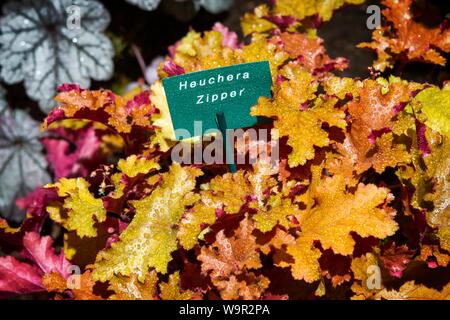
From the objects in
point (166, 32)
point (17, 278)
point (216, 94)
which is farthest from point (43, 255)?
point (166, 32)

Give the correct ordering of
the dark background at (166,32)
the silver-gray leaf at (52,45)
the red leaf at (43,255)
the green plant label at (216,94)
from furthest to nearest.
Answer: the dark background at (166,32) → the silver-gray leaf at (52,45) → the red leaf at (43,255) → the green plant label at (216,94)

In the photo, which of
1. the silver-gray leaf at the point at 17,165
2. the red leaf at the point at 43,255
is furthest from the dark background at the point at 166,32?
the red leaf at the point at 43,255

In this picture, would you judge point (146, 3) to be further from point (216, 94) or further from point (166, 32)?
point (216, 94)

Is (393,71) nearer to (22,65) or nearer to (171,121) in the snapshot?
(171,121)

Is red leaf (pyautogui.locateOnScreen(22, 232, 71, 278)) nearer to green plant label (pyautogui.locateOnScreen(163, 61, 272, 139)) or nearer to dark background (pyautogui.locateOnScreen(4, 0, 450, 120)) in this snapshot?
green plant label (pyautogui.locateOnScreen(163, 61, 272, 139))

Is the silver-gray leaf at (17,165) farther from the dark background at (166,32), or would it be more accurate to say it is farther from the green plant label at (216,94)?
the green plant label at (216,94)
